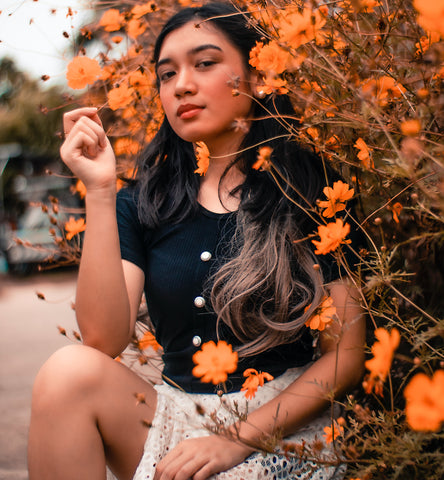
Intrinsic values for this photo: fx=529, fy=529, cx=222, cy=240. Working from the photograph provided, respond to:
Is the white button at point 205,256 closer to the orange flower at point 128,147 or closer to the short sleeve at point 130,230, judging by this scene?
the short sleeve at point 130,230

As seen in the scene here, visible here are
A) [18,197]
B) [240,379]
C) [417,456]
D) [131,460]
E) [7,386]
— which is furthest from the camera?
[18,197]

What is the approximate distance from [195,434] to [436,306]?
0.64 meters

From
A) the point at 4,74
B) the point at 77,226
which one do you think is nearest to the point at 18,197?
the point at 4,74

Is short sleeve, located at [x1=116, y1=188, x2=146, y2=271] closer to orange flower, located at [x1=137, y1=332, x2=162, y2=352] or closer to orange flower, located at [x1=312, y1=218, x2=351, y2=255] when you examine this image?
orange flower, located at [x1=137, y1=332, x2=162, y2=352]

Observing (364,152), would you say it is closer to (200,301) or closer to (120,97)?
(200,301)

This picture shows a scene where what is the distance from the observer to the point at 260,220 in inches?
54.3

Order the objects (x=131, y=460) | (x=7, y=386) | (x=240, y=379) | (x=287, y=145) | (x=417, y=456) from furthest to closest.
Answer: (x=7, y=386)
(x=287, y=145)
(x=240, y=379)
(x=131, y=460)
(x=417, y=456)

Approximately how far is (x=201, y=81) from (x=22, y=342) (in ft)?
11.0

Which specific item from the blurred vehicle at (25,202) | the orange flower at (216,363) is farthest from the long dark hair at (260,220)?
the blurred vehicle at (25,202)

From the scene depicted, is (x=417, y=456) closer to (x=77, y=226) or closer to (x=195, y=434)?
(x=195, y=434)

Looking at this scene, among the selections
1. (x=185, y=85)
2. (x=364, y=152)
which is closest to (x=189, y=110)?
(x=185, y=85)

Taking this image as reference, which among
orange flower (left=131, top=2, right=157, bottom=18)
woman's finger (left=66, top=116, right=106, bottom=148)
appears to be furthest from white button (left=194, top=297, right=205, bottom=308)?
orange flower (left=131, top=2, right=157, bottom=18)

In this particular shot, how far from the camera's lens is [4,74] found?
9852 millimetres

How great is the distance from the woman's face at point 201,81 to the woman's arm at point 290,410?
0.52m
